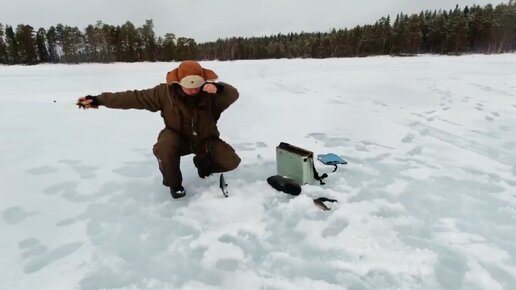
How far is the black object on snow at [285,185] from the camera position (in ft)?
11.2

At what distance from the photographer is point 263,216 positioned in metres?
3.08

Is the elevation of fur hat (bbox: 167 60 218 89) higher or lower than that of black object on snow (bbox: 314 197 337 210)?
higher

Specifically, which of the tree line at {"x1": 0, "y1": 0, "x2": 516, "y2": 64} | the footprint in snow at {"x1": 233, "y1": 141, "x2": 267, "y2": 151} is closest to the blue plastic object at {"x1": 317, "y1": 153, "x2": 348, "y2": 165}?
the footprint in snow at {"x1": 233, "y1": 141, "x2": 267, "y2": 151}

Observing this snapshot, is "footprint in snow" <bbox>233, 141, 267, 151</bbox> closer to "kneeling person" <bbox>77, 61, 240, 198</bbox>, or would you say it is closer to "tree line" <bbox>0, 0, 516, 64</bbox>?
"kneeling person" <bbox>77, 61, 240, 198</bbox>

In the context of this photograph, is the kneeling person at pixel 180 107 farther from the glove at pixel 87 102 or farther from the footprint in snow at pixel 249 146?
the footprint in snow at pixel 249 146

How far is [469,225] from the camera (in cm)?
289

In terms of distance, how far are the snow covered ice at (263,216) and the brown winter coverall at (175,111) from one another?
434 mm

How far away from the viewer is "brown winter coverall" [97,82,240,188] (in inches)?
129

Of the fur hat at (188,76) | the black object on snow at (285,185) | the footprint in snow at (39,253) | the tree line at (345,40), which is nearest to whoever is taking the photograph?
the footprint in snow at (39,253)

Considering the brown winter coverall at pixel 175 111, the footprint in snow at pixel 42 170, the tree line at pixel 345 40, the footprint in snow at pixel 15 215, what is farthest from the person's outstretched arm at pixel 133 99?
the tree line at pixel 345 40

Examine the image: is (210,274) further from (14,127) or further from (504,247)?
(14,127)

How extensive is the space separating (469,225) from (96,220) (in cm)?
303

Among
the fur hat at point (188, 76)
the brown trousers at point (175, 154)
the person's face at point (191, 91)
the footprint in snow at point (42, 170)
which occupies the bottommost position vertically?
the footprint in snow at point (42, 170)

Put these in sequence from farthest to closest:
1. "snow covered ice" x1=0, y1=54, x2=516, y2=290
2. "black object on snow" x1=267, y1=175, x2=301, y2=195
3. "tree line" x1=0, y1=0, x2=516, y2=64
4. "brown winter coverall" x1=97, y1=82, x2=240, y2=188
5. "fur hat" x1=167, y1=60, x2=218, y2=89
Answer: "tree line" x1=0, y1=0, x2=516, y2=64 → "black object on snow" x1=267, y1=175, x2=301, y2=195 → "brown winter coverall" x1=97, y1=82, x2=240, y2=188 → "fur hat" x1=167, y1=60, x2=218, y2=89 → "snow covered ice" x1=0, y1=54, x2=516, y2=290
